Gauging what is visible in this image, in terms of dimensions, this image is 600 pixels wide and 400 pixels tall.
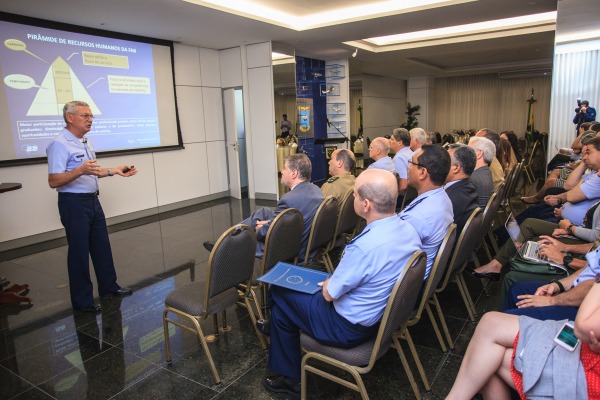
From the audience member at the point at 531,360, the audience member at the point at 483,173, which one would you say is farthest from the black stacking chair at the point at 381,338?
the audience member at the point at 483,173

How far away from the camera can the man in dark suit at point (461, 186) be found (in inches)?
116

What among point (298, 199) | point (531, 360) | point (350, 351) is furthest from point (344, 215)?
point (531, 360)

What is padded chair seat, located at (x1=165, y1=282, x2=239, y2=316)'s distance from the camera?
2.30 meters

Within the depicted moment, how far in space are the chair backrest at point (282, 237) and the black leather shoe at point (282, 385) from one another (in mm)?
639

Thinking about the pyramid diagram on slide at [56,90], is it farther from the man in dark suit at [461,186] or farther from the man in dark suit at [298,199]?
the man in dark suit at [461,186]

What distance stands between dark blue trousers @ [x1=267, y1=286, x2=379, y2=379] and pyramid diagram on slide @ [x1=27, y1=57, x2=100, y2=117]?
513 cm

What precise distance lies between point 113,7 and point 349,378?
5255mm

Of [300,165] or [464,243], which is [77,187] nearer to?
[300,165]

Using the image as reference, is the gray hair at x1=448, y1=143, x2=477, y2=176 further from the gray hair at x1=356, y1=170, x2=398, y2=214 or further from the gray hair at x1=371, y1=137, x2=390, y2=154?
the gray hair at x1=371, y1=137, x2=390, y2=154

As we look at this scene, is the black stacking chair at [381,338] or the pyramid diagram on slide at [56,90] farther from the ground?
the pyramid diagram on slide at [56,90]

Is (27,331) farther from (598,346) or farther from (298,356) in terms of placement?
(598,346)

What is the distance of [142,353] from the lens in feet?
8.76

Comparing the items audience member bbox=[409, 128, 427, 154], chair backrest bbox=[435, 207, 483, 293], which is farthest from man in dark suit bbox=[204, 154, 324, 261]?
audience member bbox=[409, 128, 427, 154]

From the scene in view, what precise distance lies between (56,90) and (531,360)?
6382mm
